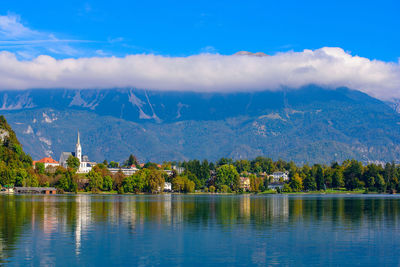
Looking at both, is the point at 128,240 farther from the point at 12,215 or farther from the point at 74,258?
the point at 12,215

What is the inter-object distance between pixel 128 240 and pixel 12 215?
32.3 meters

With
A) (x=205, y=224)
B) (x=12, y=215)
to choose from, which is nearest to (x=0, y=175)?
(x=12, y=215)

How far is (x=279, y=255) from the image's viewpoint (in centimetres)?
4416

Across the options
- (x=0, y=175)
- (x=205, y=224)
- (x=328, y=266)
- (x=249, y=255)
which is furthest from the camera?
(x=0, y=175)

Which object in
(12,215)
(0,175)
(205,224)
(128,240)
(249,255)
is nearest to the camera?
(249,255)

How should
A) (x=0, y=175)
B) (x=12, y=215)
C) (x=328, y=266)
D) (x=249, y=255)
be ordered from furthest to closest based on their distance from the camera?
(x=0, y=175), (x=12, y=215), (x=249, y=255), (x=328, y=266)

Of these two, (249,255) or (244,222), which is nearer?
(249,255)

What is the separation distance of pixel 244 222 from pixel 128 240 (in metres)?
22.6

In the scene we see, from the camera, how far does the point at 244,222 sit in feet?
233

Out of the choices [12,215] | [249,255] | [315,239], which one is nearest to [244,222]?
[315,239]

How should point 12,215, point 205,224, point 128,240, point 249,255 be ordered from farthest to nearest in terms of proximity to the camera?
point 12,215, point 205,224, point 128,240, point 249,255

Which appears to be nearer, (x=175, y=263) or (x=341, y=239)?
(x=175, y=263)

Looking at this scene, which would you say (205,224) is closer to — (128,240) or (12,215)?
(128,240)

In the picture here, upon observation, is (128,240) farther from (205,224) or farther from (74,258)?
(205,224)
